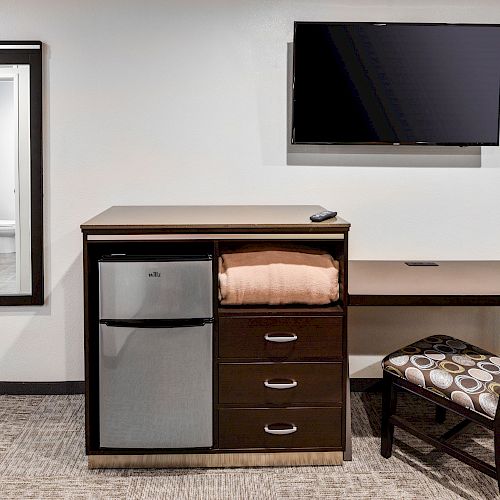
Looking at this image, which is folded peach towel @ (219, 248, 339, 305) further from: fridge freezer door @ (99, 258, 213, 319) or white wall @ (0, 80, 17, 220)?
white wall @ (0, 80, 17, 220)

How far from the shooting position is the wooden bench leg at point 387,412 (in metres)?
Result: 2.17

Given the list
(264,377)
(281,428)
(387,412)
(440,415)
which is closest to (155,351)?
(264,377)

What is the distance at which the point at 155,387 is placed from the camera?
2.10 metres

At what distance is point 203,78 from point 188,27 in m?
0.20

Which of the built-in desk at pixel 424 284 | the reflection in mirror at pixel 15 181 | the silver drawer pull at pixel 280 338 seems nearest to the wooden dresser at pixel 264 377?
the silver drawer pull at pixel 280 338

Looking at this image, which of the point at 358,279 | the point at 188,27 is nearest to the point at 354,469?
the point at 358,279

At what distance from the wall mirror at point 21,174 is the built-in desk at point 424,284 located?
1.24 m

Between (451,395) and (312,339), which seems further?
(312,339)

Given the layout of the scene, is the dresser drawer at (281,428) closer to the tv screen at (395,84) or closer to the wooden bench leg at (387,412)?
the wooden bench leg at (387,412)

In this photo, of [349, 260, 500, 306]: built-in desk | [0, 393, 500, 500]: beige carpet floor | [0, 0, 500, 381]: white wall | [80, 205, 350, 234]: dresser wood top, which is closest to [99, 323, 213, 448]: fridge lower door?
[0, 393, 500, 500]: beige carpet floor

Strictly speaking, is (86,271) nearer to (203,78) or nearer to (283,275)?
(283,275)

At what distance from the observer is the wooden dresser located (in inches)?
82.4

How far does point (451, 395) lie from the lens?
6.44 ft

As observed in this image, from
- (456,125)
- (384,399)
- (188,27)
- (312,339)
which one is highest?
(188,27)
